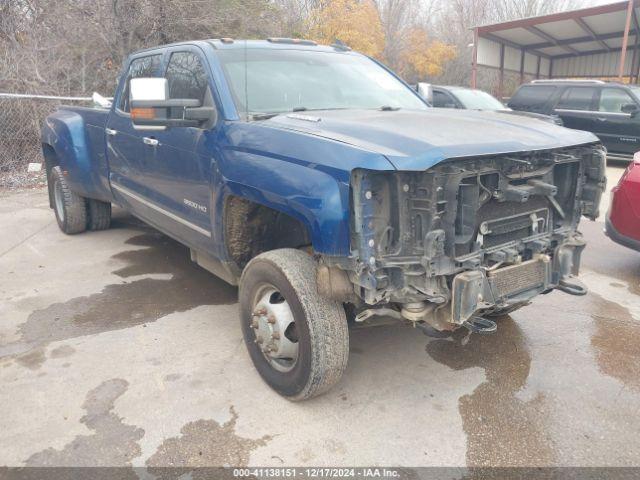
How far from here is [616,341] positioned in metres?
3.79

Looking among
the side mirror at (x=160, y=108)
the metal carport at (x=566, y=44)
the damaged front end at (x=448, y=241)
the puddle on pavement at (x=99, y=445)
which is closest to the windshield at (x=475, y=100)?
the metal carport at (x=566, y=44)

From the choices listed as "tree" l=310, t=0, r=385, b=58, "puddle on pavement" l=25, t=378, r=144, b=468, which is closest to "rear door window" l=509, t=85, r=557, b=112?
"tree" l=310, t=0, r=385, b=58

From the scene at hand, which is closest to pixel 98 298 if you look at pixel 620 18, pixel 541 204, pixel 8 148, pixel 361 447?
pixel 361 447

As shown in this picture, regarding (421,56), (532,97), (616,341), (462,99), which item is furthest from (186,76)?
(421,56)

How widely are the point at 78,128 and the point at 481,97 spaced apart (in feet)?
28.3

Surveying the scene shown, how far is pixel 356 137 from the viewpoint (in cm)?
267

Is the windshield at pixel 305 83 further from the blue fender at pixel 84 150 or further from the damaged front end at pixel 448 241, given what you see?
the blue fender at pixel 84 150

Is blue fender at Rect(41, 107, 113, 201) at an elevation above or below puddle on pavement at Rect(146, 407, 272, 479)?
above

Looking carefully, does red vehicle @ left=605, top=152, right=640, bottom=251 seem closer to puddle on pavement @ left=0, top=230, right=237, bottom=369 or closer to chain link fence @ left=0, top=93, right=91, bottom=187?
puddle on pavement @ left=0, top=230, right=237, bottom=369

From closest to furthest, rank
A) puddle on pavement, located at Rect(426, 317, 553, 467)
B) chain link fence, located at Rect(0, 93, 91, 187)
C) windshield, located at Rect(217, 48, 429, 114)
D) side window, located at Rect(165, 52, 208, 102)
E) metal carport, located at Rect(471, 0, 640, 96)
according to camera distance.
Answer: puddle on pavement, located at Rect(426, 317, 553, 467)
windshield, located at Rect(217, 48, 429, 114)
side window, located at Rect(165, 52, 208, 102)
chain link fence, located at Rect(0, 93, 91, 187)
metal carport, located at Rect(471, 0, 640, 96)

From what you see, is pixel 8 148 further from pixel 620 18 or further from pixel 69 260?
pixel 620 18

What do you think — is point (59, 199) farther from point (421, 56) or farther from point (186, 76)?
point (421, 56)

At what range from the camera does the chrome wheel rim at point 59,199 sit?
20.6 ft

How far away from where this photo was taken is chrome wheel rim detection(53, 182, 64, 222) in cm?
627
